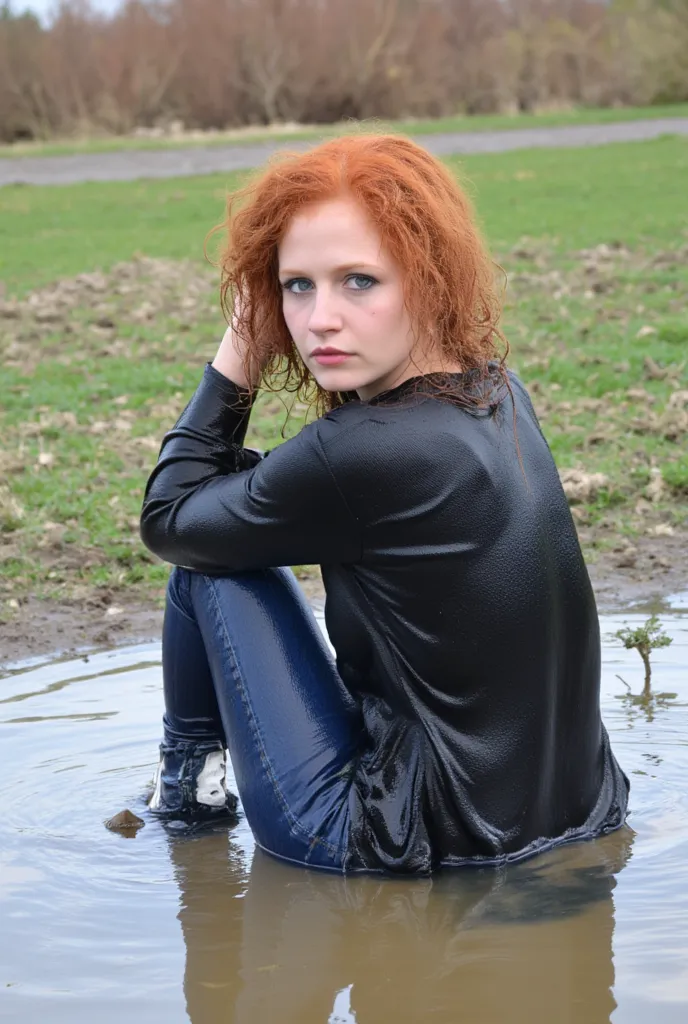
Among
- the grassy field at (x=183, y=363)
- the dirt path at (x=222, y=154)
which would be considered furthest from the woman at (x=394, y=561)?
the dirt path at (x=222, y=154)

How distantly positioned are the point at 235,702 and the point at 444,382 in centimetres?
79

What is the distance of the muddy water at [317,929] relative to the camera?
106 inches

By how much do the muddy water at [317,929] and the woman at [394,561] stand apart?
0.11 m

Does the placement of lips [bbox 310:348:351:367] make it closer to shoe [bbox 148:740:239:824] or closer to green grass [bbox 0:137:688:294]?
shoe [bbox 148:740:239:824]

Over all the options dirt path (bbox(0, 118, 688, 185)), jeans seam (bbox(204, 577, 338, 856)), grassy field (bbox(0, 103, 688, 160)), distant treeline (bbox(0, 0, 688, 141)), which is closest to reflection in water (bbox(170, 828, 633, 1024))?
jeans seam (bbox(204, 577, 338, 856))

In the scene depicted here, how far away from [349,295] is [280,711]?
83cm

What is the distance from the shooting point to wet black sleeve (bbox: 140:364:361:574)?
9.48 ft

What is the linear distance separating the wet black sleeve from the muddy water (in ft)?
2.25

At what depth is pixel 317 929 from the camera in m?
3.00

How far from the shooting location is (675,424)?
7008 mm

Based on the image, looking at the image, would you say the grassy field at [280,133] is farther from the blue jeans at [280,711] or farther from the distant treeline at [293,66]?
the blue jeans at [280,711]

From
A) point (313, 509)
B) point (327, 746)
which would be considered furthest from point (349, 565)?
point (327, 746)

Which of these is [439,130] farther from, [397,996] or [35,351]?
[397,996]

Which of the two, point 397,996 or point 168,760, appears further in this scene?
point 168,760
